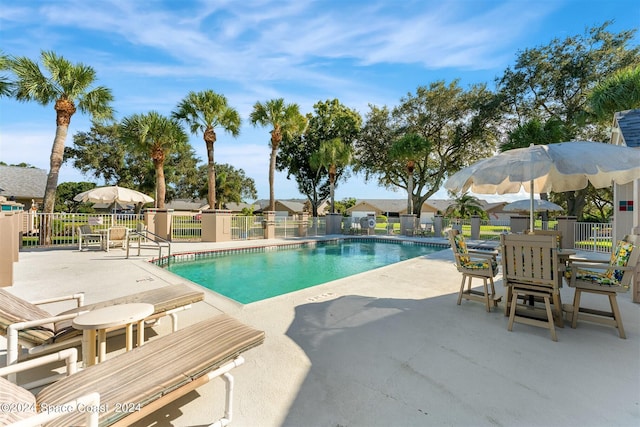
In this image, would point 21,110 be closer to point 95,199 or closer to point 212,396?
point 95,199

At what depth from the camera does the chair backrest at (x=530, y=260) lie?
3.23 m

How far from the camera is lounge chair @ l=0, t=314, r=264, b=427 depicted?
1499 mm

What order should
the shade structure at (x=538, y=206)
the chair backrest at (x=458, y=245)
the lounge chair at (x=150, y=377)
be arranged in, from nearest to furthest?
the lounge chair at (x=150, y=377) < the chair backrest at (x=458, y=245) < the shade structure at (x=538, y=206)

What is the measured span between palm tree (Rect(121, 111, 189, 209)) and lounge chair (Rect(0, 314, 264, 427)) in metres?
14.9

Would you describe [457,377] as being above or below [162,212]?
below

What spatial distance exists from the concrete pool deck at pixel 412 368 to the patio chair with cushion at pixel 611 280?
Answer: 0.17 m

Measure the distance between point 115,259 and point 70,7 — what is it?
649 centimetres

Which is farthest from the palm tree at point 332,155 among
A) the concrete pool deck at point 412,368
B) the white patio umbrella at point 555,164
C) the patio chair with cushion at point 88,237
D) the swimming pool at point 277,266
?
the white patio umbrella at point 555,164

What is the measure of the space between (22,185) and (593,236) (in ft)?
114

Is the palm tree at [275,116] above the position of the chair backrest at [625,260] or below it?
above

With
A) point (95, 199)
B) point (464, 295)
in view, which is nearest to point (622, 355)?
point (464, 295)

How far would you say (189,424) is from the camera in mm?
1933

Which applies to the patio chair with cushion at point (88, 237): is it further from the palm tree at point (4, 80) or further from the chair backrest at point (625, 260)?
the chair backrest at point (625, 260)

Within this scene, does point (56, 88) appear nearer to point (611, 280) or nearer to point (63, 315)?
point (63, 315)
